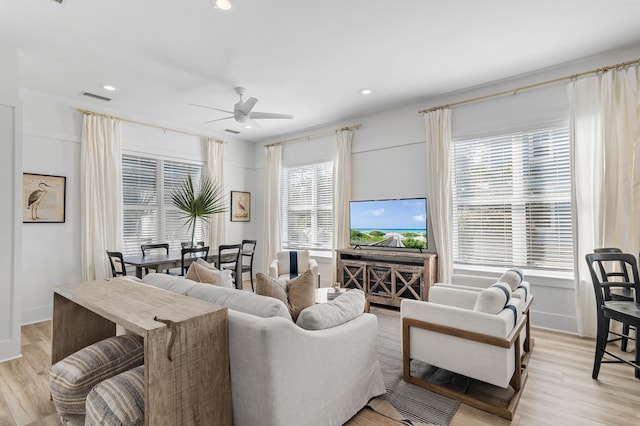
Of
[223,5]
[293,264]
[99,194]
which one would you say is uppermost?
[223,5]

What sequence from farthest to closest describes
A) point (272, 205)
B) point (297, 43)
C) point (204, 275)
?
point (272, 205)
point (297, 43)
point (204, 275)

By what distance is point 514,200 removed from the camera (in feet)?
12.6

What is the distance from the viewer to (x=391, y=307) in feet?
14.6

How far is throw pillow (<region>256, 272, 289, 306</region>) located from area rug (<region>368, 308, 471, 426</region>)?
0.96m

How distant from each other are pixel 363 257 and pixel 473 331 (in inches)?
108

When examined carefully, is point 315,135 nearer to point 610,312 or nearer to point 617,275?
point 617,275

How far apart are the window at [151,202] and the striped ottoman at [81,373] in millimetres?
3451

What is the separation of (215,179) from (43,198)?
2.50 meters

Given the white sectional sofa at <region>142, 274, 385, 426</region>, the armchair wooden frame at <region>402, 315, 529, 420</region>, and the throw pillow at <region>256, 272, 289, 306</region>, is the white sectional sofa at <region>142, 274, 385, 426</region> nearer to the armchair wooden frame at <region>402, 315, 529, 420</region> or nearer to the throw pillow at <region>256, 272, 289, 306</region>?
the throw pillow at <region>256, 272, 289, 306</region>

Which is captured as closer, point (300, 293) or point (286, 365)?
point (286, 365)

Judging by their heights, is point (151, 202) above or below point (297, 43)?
below

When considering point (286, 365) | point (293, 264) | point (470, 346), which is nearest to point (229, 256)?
point (293, 264)

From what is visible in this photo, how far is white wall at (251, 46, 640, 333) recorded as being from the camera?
11.5ft

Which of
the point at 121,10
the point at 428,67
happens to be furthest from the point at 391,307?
the point at 121,10
